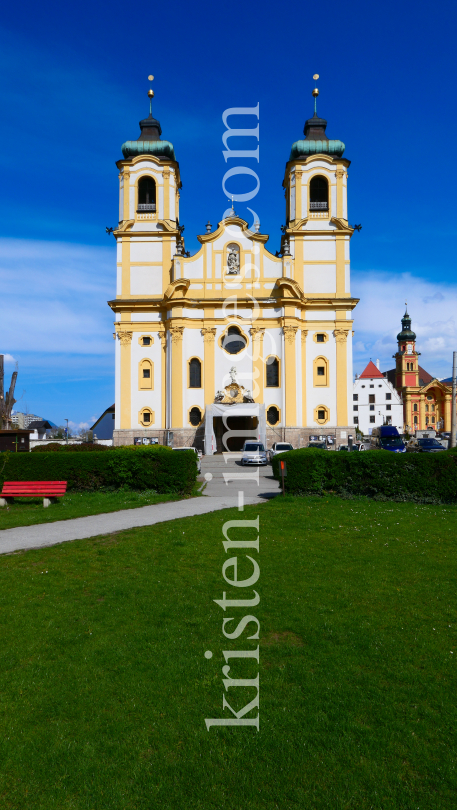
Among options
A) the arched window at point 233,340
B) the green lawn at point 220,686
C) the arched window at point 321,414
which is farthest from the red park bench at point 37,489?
the arched window at point 321,414

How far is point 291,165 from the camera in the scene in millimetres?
42812

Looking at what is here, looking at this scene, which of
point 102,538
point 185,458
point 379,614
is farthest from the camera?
point 185,458

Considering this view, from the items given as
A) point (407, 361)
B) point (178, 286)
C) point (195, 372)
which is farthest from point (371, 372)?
point (178, 286)

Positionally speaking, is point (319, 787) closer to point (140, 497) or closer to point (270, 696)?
point (270, 696)

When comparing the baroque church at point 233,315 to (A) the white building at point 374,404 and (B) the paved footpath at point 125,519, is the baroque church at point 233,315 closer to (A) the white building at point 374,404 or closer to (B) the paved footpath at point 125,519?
(B) the paved footpath at point 125,519

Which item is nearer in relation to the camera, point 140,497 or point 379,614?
point 379,614

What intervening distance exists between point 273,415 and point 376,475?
26459mm

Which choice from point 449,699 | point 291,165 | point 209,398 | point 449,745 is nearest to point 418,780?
point 449,745

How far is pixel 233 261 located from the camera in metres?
41.9

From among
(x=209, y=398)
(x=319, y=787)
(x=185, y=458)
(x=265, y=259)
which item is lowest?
(x=319, y=787)

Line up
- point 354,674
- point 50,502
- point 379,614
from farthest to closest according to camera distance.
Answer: point 50,502
point 379,614
point 354,674

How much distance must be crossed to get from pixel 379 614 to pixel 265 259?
126 ft

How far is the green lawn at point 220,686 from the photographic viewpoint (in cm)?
335

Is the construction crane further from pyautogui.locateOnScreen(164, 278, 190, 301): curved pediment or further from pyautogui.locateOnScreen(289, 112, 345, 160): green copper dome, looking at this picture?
pyautogui.locateOnScreen(289, 112, 345, 160): green copper dome
